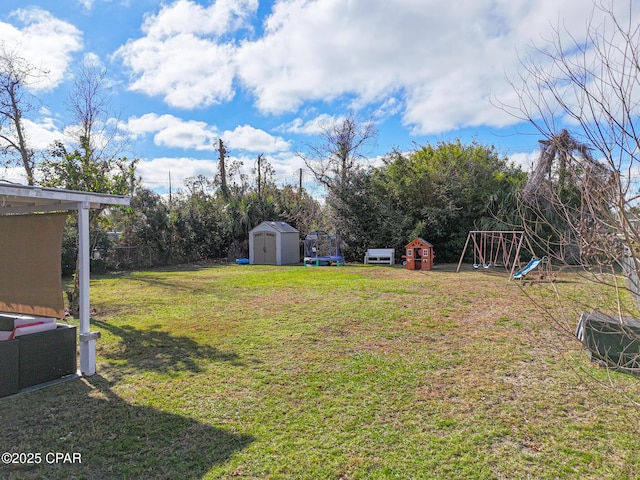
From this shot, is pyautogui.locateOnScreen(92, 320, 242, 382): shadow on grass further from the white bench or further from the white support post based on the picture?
the white bench

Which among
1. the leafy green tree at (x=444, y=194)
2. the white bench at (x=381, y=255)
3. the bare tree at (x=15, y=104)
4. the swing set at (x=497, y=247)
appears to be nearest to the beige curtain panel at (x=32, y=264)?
the swing set at (x=497, y=247)

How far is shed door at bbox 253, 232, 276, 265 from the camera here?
54.9 feet

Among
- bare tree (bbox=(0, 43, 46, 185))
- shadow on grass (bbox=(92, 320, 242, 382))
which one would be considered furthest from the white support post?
bare tree (bbox=(0, 43, 46, 185))

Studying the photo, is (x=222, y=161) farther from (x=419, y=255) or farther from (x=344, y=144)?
(x=419, y=255)

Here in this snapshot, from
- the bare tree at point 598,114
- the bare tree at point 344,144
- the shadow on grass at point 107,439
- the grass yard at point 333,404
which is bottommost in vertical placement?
the shadow on grass at point 107,439

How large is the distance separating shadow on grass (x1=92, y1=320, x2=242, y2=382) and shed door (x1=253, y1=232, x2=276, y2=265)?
437 inches

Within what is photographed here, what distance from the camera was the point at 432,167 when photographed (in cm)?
1647

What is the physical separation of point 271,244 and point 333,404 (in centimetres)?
1371

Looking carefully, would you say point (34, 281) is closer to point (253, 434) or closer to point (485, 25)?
point (253, 434)

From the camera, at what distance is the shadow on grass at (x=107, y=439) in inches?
95.3

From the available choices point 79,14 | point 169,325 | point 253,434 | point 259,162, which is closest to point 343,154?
point 259,162

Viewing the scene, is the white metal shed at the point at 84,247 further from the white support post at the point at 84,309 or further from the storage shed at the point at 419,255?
the storage shed at the point at 419,255

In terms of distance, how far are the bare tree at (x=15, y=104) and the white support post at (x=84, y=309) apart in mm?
12230

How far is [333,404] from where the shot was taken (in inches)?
129
